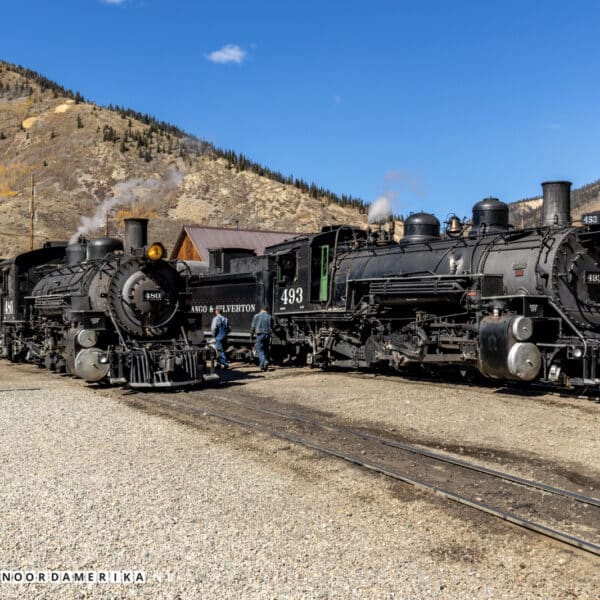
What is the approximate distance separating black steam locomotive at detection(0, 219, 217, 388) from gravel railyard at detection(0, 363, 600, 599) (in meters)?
2.98

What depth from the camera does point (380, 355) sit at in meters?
14.1

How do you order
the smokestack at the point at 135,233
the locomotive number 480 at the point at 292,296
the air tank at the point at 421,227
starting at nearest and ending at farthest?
the smokestack at the point at 135,233 → the air tank at the point at 421,227 → the locomotive number 480 at the point at 292,296

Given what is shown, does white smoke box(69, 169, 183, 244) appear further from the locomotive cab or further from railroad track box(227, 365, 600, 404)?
railroad track box(227, 365, 600, 404)

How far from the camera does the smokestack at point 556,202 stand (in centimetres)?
1282

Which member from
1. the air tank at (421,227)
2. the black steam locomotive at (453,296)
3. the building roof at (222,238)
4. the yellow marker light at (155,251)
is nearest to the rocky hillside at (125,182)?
the building roof at (222,238)

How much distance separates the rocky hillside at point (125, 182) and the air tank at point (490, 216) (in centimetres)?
4311

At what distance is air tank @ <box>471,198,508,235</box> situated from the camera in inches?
547

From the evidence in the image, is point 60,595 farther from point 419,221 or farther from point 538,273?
point 419,221

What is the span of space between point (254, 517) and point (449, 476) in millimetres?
2208

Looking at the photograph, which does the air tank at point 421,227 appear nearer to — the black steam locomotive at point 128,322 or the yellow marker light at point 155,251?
the black steam locomotive at point 128,322

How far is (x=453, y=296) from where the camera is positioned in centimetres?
1241

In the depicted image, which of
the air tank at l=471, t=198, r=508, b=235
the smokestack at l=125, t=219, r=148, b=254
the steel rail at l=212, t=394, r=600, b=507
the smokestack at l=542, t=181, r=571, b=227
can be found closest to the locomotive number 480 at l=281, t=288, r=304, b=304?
the smokestack at l=125, t=219, r=148, b=254

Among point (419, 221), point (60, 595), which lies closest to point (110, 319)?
point (419, 221)

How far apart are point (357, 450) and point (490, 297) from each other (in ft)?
16.5
